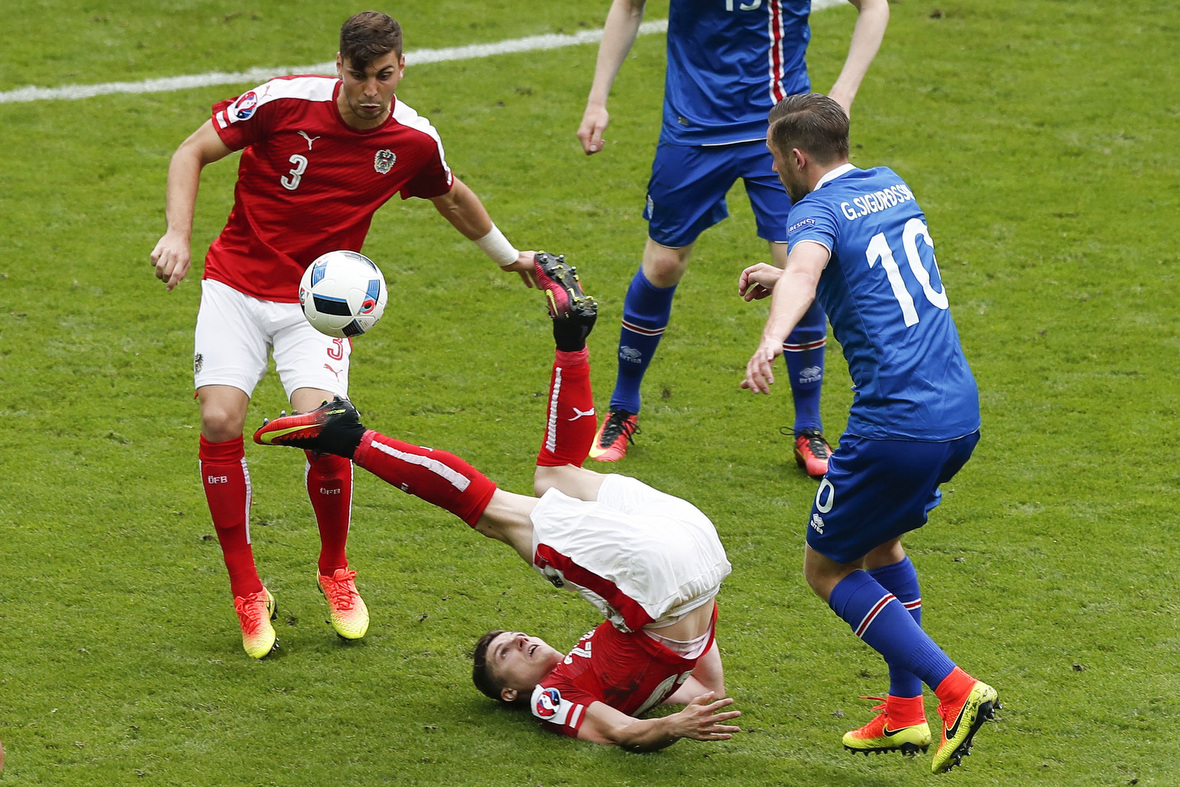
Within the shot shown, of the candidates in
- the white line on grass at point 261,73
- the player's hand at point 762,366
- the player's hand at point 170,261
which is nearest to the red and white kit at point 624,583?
the player's hand at point 762,366

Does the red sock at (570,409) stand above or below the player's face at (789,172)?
below

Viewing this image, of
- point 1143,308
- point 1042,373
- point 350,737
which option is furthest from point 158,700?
point 1143,308

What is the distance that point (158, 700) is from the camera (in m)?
4.20

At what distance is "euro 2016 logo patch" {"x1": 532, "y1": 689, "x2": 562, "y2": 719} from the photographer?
13.3ft

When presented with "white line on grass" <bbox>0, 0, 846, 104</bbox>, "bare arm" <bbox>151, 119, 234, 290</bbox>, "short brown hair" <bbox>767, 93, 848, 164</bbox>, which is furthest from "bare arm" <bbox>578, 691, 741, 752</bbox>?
"white line on grass" <bbox>0, 0, 846, 104</bbox>

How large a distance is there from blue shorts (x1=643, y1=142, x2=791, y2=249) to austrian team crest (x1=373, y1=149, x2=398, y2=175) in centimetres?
161

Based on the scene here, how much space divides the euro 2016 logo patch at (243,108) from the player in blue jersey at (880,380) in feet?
6.02

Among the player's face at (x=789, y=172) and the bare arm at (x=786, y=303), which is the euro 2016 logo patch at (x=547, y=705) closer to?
the bare arm at (x=786, y=303)

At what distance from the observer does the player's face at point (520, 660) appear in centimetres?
417

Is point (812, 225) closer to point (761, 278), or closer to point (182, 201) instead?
point (761, 278)

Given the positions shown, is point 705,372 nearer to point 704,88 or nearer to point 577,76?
point 704,88

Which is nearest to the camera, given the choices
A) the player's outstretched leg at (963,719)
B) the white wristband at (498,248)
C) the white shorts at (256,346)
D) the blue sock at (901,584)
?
the player's outstretched leg at (963,719)

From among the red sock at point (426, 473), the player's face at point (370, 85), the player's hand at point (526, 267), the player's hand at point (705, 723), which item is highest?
the player's face at point (370, 85)

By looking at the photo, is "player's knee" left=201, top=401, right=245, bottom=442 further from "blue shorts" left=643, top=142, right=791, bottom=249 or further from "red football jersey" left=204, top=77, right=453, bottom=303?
"blue shorts" left=643, top=142, right=791, bottom=249
